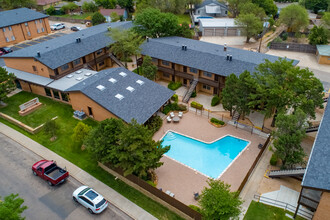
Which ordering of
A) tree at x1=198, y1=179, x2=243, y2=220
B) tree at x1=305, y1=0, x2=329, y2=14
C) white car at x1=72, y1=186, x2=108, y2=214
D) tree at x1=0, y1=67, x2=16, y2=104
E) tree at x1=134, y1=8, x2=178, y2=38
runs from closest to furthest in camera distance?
tree at x1=198, y1=179, x2=243, y2=220 → white car at x1=72, y1=186, x2=108, y2=214 → tree at x1=0, y1=67, x2=16, y2=104 → tree at x1=134, y1=8, x2=178, y2=38 → tree at x1=305, y1=0, x2=329, y2=14

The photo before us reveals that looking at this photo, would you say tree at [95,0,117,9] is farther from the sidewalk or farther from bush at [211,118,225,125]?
bush at [211,118,225,125]

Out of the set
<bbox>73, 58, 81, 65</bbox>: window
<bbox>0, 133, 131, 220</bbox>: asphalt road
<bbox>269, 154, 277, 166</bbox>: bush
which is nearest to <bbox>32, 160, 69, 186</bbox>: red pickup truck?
<bbox>0, 133, 131, 220</bbox>: asphalt road

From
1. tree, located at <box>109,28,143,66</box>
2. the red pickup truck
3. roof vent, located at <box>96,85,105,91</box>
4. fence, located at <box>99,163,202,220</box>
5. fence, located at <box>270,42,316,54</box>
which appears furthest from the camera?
fence, located at <box>270,42,316,54</box>

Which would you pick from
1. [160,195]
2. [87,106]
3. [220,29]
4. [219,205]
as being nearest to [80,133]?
[87,106]

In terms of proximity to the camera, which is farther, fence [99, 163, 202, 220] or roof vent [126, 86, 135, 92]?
roof vent [126, 86, 135, 92]

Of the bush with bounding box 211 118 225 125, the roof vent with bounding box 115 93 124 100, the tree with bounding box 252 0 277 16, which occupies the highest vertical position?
the tree with bounding box 252 0 277 16

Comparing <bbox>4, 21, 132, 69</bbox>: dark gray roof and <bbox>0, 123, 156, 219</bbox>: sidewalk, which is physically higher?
<bbox>4, 21, 132, 69</bbox>: dark gray roof
